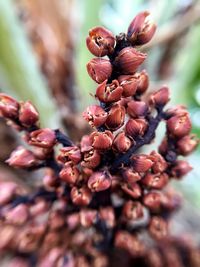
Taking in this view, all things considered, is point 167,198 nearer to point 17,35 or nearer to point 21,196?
point 21,196

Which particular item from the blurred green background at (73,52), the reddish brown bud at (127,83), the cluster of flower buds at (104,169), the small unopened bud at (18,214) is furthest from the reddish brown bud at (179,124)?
the blurred green background at (73,52)

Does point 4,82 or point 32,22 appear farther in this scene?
point 32,22

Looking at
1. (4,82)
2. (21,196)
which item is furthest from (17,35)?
(21,196)

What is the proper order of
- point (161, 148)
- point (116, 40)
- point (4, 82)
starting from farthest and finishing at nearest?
point (4, 82)
point (161, 148)
point (116, 40)

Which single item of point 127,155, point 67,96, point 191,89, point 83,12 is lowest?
point 127,155

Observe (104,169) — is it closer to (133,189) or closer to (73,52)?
(133,189)
